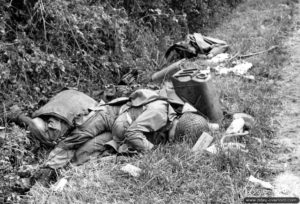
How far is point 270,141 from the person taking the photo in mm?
3797

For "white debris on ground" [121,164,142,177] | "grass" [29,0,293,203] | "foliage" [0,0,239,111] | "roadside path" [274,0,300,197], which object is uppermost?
"foliage" [0,0,239,111]

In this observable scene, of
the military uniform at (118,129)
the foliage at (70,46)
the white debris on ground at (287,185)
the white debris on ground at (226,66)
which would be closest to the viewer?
the white debris on ground at (287,185)

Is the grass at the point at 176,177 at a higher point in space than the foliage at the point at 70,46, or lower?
lower

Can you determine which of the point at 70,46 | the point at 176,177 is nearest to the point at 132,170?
the point at 176,177

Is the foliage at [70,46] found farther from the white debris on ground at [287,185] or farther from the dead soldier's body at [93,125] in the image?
the white debris on ground at [287,185]

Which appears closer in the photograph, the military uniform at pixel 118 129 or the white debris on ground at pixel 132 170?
the white debris on ground at pixel 132 170

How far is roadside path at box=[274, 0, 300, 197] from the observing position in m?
3.10

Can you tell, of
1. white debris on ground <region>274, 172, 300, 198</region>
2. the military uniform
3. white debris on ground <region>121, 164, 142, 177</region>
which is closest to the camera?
white debris on ground <region>274, 172, 300, 198</region>

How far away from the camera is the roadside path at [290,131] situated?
3104 mm

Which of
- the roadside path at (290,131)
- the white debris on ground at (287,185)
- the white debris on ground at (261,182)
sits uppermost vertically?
the white debris on ground at (261,182)

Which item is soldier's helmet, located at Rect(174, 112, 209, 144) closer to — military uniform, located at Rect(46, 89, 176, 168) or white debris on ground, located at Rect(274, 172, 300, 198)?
military uniform, located at Rect(46, 89, 176, 168)

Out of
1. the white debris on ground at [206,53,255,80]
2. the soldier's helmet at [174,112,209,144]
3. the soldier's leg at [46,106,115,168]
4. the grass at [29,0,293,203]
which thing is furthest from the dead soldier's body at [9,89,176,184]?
the white debris on ground at [206,53,255,80]

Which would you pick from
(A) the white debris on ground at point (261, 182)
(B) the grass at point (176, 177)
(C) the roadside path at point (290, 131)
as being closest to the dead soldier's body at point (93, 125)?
(B) the grass at point (176, 177)

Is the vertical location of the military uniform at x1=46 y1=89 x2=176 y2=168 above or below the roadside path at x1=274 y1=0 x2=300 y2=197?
above
